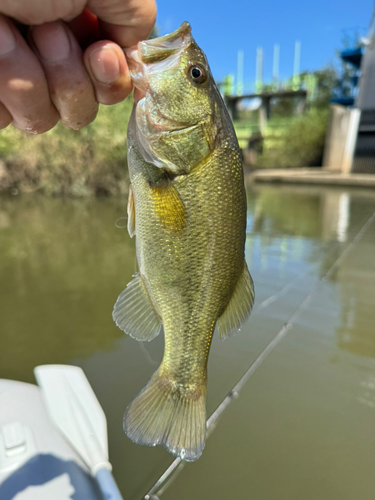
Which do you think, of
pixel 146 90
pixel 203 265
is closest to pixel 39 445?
pixel 203 265

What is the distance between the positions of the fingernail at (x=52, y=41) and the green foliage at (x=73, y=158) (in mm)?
11403

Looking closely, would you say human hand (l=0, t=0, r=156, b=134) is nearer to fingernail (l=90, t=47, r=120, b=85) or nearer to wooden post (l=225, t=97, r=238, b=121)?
fingernail (l=90, t=47, r=120, b=85)

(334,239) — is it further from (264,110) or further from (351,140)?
(264,110)

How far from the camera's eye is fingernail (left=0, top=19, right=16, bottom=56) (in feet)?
3.65

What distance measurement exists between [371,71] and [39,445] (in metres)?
25.7

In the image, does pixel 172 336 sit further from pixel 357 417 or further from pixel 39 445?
pixel 357 417

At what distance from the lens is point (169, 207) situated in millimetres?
1162

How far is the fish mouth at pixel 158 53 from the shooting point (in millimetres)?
1205

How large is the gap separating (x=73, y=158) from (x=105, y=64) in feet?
41.8

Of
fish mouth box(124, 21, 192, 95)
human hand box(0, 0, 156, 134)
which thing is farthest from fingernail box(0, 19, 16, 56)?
fish mouth box(124, 21, 192, 95)

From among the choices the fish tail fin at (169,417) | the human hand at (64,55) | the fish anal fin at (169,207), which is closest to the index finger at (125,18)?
the human hand at (64,55)

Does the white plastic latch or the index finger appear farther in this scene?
the white plastic latch

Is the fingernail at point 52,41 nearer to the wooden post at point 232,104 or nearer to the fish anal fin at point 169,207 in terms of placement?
the fish anal fin at point 169,207

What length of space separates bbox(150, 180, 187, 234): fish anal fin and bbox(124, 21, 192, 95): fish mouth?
341 mm
